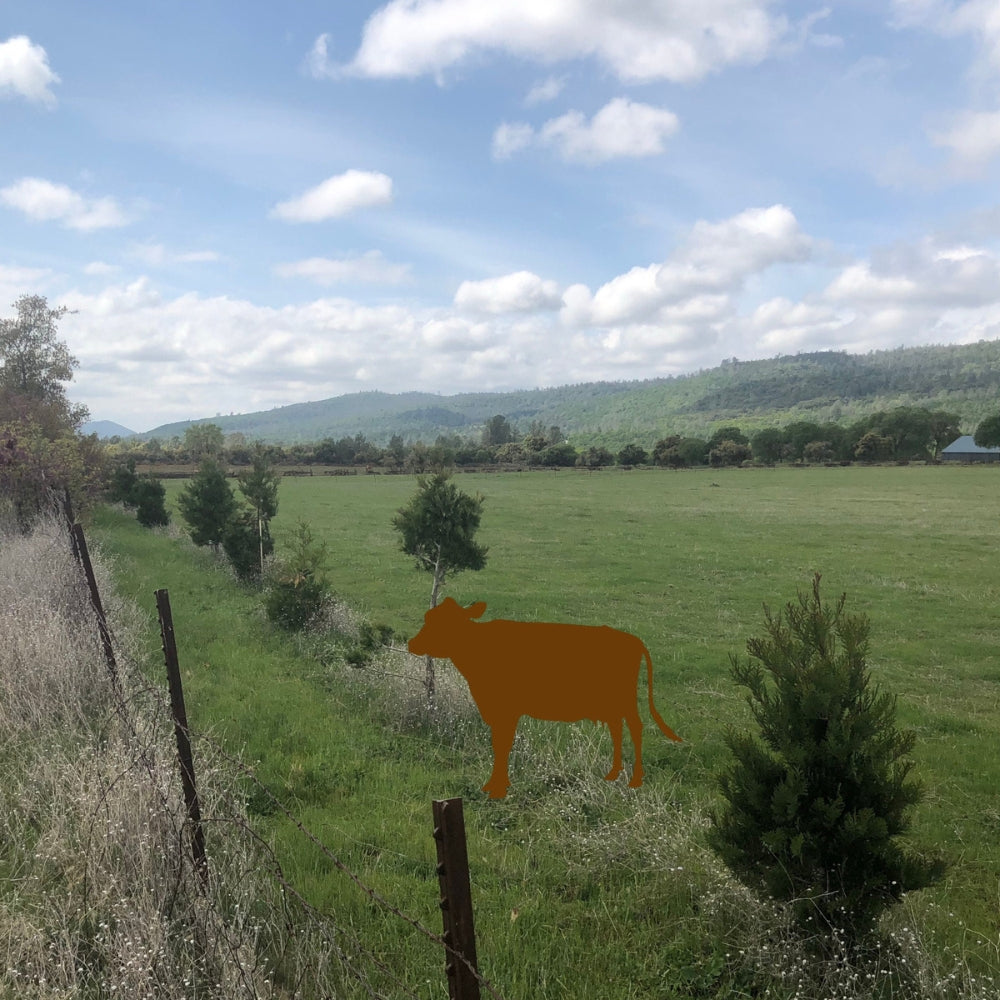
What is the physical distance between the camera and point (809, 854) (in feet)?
11.4

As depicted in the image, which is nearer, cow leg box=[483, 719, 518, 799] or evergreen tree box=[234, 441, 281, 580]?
cow leg box=[483, 719, 518, 799]

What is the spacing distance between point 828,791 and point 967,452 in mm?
98088

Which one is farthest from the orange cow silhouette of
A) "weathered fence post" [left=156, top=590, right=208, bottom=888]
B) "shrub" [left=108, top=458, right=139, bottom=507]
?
"shrub" [left=108, top=458, right=139, bottom=507]

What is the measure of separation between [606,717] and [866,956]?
6.29ft

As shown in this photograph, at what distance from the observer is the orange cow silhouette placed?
408 centimetres

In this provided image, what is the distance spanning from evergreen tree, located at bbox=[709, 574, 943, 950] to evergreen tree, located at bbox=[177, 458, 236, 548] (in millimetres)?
18843

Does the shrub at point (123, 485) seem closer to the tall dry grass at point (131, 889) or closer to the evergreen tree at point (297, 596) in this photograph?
the evergreen tree at point (297, 596)

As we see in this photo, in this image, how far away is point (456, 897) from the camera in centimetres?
220

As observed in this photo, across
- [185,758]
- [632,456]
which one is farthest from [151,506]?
[632,456]

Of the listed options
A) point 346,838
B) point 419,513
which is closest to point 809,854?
point 346,838

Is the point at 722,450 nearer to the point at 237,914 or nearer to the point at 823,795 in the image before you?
the point at 823,795

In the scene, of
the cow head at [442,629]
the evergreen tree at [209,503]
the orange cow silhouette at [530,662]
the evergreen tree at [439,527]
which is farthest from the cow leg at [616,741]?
the evergreen tree at [209,503]

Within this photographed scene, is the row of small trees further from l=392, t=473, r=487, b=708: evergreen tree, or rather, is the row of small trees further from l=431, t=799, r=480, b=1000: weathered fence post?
l=392, t=473, r=487, b=708: evergreen tree

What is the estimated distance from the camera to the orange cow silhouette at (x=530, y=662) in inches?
161
